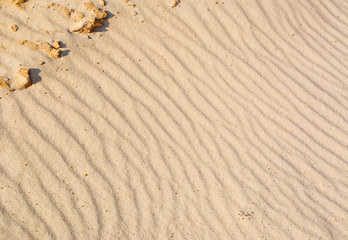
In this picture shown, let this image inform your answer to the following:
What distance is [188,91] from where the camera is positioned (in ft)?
11.3

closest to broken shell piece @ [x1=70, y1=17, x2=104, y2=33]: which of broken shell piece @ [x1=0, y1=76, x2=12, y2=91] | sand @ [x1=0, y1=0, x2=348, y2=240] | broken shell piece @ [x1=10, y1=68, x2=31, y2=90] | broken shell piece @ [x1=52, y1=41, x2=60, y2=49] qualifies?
sand @ [x1=0, y1=0, x2=348, y2=240]

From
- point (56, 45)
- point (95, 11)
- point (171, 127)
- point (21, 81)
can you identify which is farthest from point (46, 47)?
point (171, 127)

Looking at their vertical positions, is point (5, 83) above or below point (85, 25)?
below

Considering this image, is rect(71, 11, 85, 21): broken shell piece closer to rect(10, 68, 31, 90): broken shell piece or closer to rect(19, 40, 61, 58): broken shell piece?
rect(19, 40, 61, 58): broken shell piece

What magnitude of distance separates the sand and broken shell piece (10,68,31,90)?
4 cm

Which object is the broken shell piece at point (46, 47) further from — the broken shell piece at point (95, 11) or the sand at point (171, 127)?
the broken shell piece at point (95, 11)

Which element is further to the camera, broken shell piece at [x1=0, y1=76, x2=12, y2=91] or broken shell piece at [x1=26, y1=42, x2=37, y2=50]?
broken shell piece at [x1=26, y1=42, x2=37, y2=50]

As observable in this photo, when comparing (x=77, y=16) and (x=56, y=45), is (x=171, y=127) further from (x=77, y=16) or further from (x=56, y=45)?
(x=77, y=16)

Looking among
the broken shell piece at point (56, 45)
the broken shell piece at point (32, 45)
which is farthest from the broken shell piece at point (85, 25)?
the broken shell piece at point (32, 45)

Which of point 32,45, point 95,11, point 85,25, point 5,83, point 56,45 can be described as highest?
point 95,11

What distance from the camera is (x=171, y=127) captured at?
10.5 ft

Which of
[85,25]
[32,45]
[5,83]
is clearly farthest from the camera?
[85,25]

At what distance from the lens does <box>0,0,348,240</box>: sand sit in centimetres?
276

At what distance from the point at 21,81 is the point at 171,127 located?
1.52 m
